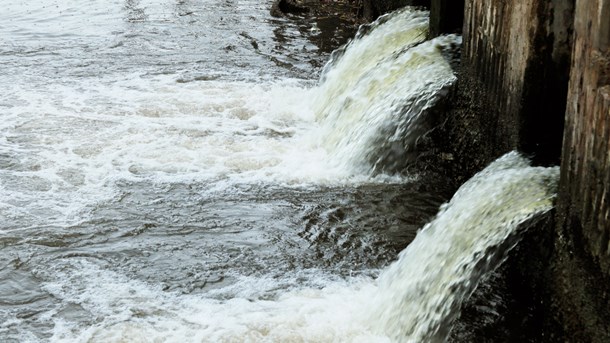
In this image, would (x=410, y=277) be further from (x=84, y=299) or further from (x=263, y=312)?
(x=84, y=299)

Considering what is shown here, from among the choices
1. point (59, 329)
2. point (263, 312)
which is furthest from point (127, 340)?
point (263, 312)

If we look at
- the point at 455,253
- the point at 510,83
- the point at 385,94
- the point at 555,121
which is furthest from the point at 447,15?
the point at 455,253

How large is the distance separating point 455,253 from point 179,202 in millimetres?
2582

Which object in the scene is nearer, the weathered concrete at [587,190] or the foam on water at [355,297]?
the weathered concrete at [587,190]

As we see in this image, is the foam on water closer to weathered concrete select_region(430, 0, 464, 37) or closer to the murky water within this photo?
the murky water

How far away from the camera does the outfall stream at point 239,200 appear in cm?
490

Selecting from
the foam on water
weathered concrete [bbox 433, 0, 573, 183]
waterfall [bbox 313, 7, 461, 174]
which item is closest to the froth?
the foam on water

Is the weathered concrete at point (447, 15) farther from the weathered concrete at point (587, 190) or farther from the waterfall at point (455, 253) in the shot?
the weathered concrete at point (587, 190)

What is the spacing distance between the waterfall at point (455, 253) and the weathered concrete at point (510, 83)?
0.94ft

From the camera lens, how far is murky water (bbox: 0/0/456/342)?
Result: 16.7 feet

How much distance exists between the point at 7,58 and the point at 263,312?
24.3 ft

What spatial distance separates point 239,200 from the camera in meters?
6.73

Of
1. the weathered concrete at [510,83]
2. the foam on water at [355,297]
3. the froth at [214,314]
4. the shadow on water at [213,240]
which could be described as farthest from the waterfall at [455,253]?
the shadow on water at [213,240]

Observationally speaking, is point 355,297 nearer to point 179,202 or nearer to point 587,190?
point 587,190
